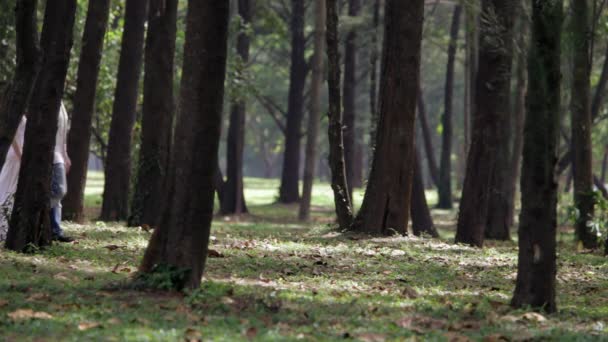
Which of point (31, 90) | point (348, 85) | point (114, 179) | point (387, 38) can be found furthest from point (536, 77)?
point (348, 85)

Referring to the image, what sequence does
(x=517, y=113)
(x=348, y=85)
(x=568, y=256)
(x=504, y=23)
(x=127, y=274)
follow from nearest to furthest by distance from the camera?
(x=127, y=274) → (x=568, y=256) → (x=504, y=23) → (x=517, y=113) → (x=348, y=85)

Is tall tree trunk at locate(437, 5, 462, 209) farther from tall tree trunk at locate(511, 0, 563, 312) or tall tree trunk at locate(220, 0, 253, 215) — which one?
tall tree trunk at locate(511, 0, 563, 312)

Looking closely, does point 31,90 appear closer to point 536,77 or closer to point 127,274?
point 127,274

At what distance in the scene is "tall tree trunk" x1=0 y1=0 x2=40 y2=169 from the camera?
432 inches

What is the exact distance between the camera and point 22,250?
11555 mm

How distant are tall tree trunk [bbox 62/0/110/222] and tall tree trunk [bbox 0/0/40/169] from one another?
7302mm

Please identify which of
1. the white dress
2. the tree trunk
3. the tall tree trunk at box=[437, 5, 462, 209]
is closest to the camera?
the white dress

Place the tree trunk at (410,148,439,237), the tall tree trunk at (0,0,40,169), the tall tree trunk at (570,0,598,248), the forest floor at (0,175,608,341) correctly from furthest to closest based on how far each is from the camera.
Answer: the tree trunk at (410,148,439,237), the tall tree trunk at (570,0,598,248), the tall tree trunk at (0,0,40,169), the forest floor at (0,175,608,341)

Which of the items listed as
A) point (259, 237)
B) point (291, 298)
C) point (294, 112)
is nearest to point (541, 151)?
point (291, 298)

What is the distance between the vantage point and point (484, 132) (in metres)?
18.5

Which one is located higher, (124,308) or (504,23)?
(504,23)

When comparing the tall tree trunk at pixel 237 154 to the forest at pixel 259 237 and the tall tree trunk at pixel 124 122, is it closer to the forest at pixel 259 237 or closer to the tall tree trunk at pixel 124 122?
the forest at pixel 259 237

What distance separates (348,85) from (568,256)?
23402 mm

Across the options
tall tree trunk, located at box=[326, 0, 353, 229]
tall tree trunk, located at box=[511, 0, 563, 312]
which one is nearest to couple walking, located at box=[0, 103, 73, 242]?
tall tree trunk, located at box=[511, 0, 563, 312]
